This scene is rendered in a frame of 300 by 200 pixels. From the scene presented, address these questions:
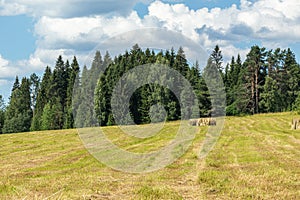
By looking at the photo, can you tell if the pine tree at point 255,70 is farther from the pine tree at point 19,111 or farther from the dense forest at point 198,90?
the pine tree at point 19,111

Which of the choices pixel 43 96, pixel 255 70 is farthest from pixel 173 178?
pixel 43 96

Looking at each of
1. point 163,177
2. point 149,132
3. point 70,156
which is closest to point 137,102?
point 149,132

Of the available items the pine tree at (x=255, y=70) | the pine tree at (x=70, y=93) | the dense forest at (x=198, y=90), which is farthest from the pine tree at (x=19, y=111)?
the pine tree at (x=255, y=70)

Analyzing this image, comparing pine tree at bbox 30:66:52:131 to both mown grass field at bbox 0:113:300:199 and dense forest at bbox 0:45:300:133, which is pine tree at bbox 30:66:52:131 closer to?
dense forest at bbox 0:45:300:133

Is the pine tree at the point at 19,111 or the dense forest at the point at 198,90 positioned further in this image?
the pine tree at the point at 19,111

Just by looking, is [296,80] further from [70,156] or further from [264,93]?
[70,156]

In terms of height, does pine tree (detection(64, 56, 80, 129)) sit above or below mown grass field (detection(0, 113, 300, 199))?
above

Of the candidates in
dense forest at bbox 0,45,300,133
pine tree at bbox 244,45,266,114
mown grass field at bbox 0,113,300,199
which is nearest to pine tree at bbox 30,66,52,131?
dense forest at bbox 0,45,300,133

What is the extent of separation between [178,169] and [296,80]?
65253 millimetres

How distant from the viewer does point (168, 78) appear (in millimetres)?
24094

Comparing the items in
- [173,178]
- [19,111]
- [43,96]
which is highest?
[43,96]

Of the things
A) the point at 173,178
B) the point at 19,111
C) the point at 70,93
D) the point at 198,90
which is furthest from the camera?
the point at 19,111

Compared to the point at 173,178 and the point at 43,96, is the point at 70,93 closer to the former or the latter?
Answer: the point at 43,96

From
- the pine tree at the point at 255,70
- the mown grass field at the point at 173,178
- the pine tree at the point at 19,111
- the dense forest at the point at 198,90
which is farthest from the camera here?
the pine tree at the point at 19,111
